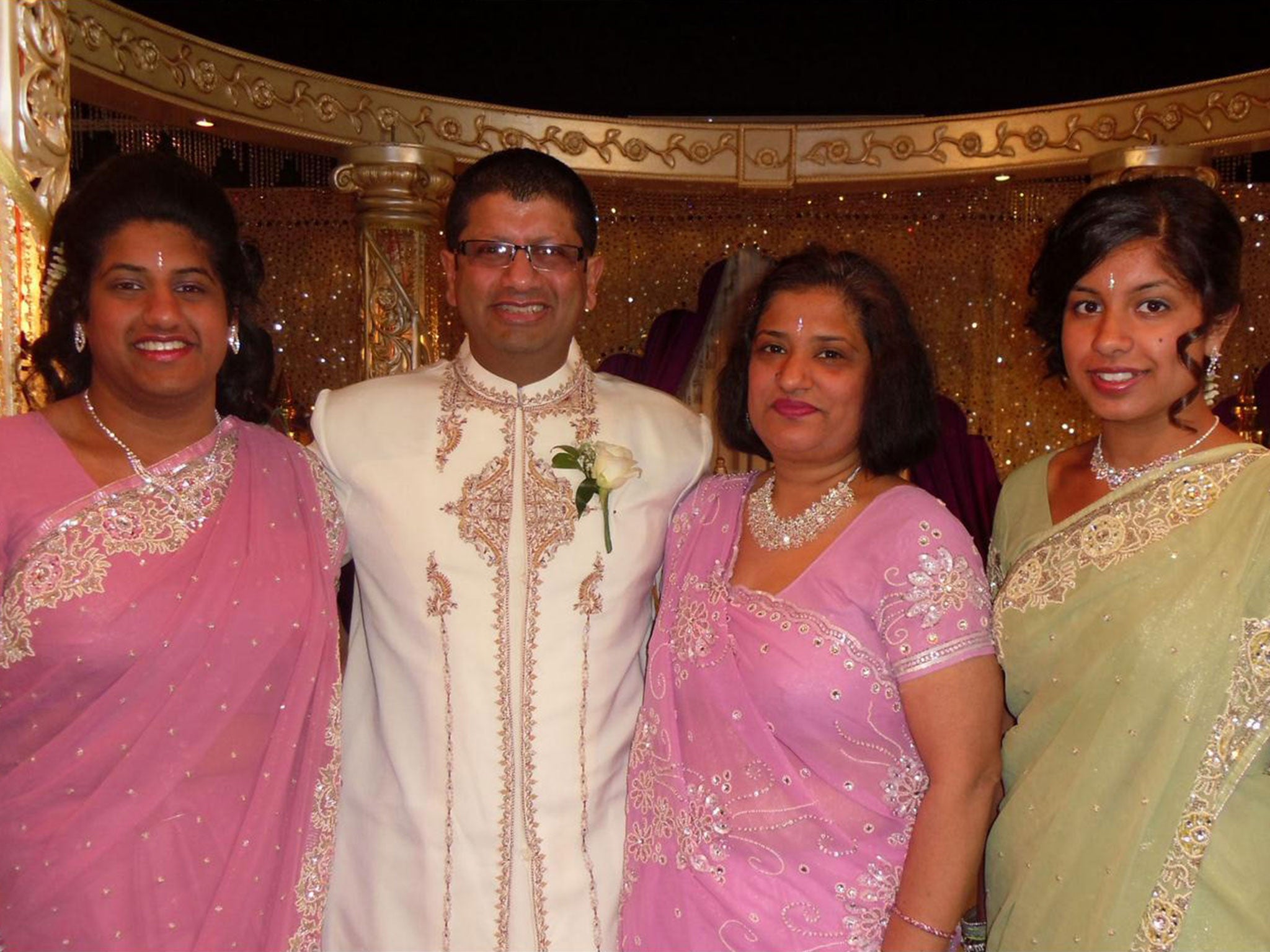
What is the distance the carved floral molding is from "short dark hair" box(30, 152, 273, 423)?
1.75 m

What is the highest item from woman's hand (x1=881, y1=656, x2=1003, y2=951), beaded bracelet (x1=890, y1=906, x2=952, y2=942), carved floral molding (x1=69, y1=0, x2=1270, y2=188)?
carved floral molding (x1=69, y1=0, x2=1270, y2=188)

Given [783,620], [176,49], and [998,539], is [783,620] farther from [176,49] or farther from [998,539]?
[176,49]

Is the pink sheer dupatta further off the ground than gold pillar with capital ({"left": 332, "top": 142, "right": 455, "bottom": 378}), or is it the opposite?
gold pillar with capital ({"left": 332, "top": 142, "right": 455, "bottom": 378})

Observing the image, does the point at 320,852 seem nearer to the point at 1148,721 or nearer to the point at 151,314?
the point at 151,314

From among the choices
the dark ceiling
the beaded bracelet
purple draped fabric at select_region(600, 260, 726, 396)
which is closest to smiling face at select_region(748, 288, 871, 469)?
the beaded bracelet

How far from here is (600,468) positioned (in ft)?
7.25

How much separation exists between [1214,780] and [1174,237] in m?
0.84

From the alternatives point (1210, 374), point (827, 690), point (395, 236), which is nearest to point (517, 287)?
point (827, 690)

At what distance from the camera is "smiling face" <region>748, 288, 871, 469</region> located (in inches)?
81.0

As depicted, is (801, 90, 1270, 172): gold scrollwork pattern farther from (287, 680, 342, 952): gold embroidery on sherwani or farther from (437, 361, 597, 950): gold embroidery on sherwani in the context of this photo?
(287, 680, 342, 952): gold embroidery on sherwani

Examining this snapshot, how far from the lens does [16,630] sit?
6.09 feet

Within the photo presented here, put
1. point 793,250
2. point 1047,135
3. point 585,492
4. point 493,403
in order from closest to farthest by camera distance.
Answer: point 585,492 → point 493,403 → point 1047,135 → point 793,250

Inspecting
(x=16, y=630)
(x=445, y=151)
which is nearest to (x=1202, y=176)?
(x=445, y=151)

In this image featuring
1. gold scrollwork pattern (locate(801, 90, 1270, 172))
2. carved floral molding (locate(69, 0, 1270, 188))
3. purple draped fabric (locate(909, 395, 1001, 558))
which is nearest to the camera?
carved floral molding (locate(69, 0, 1270, 188))
